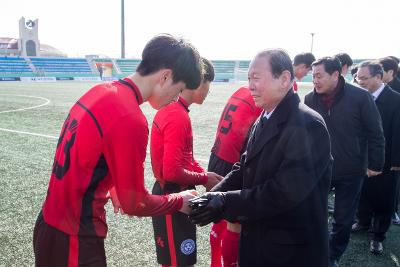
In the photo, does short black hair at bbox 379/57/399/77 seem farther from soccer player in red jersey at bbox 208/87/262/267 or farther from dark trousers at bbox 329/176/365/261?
soccer player in red jersey at bbox 208/87/262/267

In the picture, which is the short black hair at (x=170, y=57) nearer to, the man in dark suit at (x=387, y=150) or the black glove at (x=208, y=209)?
the black glove at (x=208, y=209)

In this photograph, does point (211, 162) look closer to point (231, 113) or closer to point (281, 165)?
point (231, 113)

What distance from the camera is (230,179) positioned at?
8.23 feet

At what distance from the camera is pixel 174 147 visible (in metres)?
2.69

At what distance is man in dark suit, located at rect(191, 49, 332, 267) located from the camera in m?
1.96

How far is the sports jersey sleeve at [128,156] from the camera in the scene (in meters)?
1.74

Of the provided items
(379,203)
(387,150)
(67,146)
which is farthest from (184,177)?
(387,150)

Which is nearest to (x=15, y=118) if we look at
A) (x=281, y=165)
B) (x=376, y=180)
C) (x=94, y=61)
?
(x=376, y=180)

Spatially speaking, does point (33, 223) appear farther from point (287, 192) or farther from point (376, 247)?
point (376, 247)

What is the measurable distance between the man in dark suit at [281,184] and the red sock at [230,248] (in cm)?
101

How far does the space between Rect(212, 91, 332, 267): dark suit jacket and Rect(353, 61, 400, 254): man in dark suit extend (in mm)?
2547

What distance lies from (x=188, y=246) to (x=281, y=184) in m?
1.21

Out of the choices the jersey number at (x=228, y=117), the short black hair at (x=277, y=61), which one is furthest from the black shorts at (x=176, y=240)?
the short black hair at (x=277, y=61)

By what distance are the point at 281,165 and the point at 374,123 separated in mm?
2198
